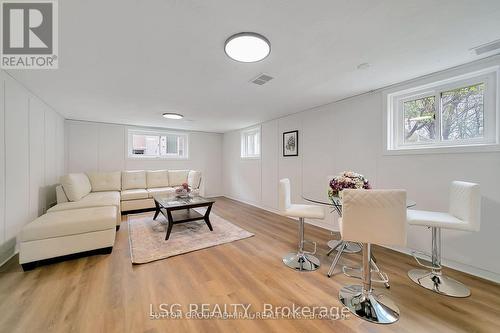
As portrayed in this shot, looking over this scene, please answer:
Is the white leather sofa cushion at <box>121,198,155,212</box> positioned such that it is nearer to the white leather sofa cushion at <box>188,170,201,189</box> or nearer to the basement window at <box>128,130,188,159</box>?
the white leather sofa cushion at <box>188,170,201,189</box>

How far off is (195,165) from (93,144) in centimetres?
273

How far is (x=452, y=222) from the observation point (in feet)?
5.73

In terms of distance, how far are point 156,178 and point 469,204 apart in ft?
18.9

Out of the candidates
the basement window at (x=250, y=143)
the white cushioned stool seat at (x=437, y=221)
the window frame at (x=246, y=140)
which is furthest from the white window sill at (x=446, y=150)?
the basement window at (x=250, y=143)

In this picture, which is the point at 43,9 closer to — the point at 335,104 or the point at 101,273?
the point at 101,273

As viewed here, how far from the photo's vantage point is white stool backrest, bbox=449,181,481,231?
1684mm

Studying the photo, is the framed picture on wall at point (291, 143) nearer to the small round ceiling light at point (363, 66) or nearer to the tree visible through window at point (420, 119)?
the tree visible through window at point (420, 119)

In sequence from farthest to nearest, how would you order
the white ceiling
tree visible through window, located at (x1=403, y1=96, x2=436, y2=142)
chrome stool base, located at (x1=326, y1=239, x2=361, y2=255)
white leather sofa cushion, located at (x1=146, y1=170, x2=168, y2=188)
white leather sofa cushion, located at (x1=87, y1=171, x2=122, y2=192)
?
white leather sofa cushion, located at (x1=146, y1=170, x2=168, y2=188) → white leather sofa cushion, located at (x1=87, y1=171, x2=122, y2=192) → chrome stool base, located at (x1=326, y1=239, x2=361, y2=255) → tree visible through window, located at (x1=403, y1=96, x2=436, y2=142) → the white ceiling

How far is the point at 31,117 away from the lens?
2.79m

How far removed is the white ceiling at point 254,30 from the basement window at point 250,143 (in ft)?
7.78

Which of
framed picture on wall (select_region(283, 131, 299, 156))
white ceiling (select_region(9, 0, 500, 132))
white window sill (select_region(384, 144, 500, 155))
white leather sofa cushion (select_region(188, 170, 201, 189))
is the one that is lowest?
white leather sofa cushion (select_region(188, 170, 201, 189))

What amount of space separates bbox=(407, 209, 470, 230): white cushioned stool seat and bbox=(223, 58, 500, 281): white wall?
0.51 meters

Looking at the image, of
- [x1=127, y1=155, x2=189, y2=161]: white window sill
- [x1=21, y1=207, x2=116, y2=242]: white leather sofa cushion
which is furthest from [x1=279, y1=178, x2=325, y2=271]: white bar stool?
[x1=127, y1=155, x2=189, y2=161]: white window sill

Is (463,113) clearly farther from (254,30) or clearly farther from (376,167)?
(254,30)
